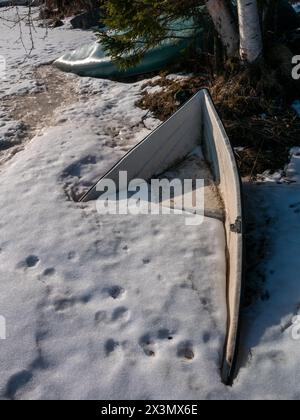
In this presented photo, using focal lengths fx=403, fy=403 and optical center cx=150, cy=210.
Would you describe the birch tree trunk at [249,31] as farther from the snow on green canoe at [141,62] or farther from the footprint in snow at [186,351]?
the footprint in snow at [186,351]

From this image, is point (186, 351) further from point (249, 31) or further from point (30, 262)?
point (249, 31)

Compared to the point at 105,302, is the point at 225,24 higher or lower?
higher

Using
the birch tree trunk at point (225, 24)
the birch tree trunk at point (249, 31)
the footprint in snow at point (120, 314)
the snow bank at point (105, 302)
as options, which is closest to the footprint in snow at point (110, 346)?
the snow bank at point (105, 302)

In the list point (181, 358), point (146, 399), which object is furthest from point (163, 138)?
point (146, 399)

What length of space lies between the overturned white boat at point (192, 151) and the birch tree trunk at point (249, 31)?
1.71 m

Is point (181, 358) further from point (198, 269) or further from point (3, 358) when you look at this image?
point (3, 358)

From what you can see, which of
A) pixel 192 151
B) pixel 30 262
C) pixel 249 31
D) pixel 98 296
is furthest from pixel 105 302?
pixel 249 31

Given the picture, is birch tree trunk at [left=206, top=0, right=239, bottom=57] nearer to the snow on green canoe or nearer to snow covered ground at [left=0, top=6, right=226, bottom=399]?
the snow on green canoe

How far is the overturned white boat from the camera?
11.7ft

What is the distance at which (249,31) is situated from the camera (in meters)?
5.39

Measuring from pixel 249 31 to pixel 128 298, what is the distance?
408 centimetres

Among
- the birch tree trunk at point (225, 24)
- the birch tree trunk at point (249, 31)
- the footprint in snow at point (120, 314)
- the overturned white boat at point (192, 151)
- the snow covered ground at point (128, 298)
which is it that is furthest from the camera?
the birch tree trunk at point (225, 24)

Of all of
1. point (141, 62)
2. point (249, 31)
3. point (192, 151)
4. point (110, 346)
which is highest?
point (249, 31)

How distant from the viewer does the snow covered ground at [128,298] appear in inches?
105
